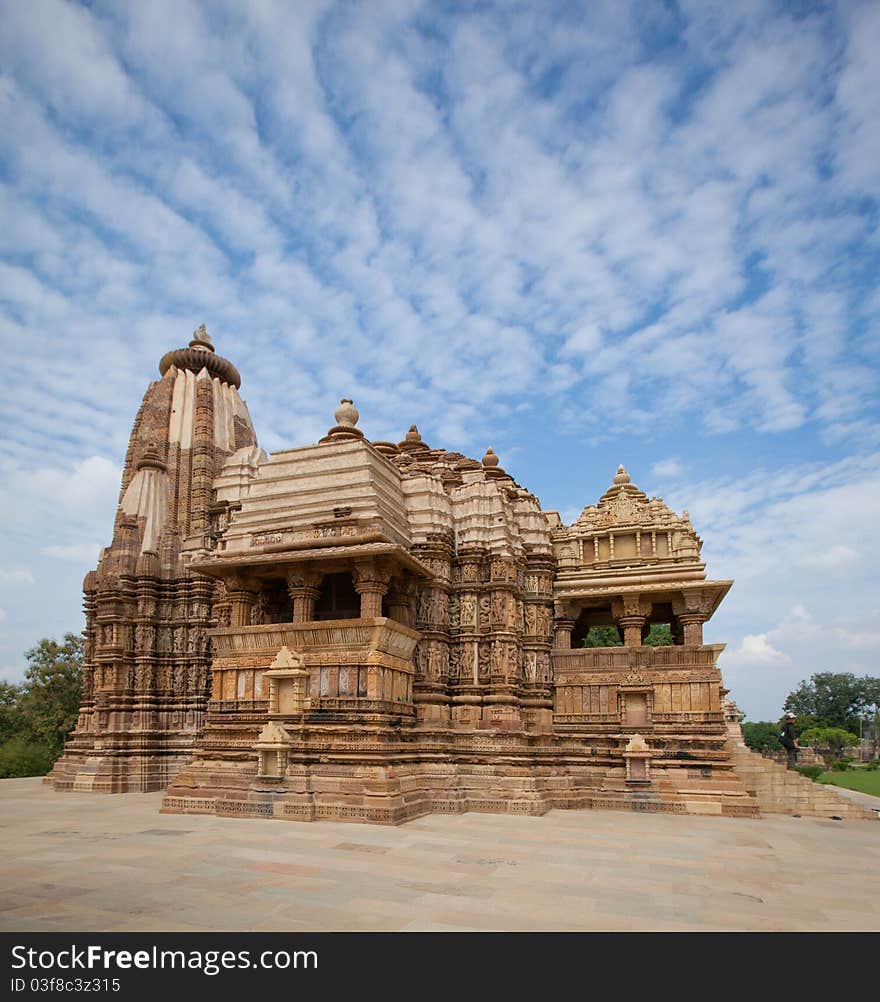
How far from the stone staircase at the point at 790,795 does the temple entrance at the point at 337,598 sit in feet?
31.6

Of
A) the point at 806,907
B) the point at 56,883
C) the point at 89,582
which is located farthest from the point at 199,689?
the point at 806,907

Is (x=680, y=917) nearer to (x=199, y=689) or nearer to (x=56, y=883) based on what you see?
(x=56, y=883)

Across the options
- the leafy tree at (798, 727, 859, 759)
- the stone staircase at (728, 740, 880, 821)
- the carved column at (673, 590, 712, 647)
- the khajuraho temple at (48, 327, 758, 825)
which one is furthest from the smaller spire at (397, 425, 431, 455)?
the leafy tree at (798, 727, 859, 759)

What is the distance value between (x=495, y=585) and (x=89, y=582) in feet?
47.4

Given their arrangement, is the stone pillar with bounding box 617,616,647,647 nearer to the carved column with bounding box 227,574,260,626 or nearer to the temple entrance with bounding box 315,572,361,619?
the temple entrance with bounding box 315,572,361,619

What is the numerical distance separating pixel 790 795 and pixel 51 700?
99.3 ft

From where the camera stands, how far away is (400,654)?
1662 centimetres

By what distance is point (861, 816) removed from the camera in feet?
51.9

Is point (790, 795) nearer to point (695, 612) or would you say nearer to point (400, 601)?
point (695, 612)

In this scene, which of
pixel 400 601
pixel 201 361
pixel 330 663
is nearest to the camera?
pixel 330 663

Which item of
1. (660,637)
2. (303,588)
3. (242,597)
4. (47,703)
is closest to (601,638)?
(660,637)

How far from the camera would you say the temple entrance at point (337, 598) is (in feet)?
61.1

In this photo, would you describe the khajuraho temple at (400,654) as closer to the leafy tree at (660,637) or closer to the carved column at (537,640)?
the carved column at (537,640)
